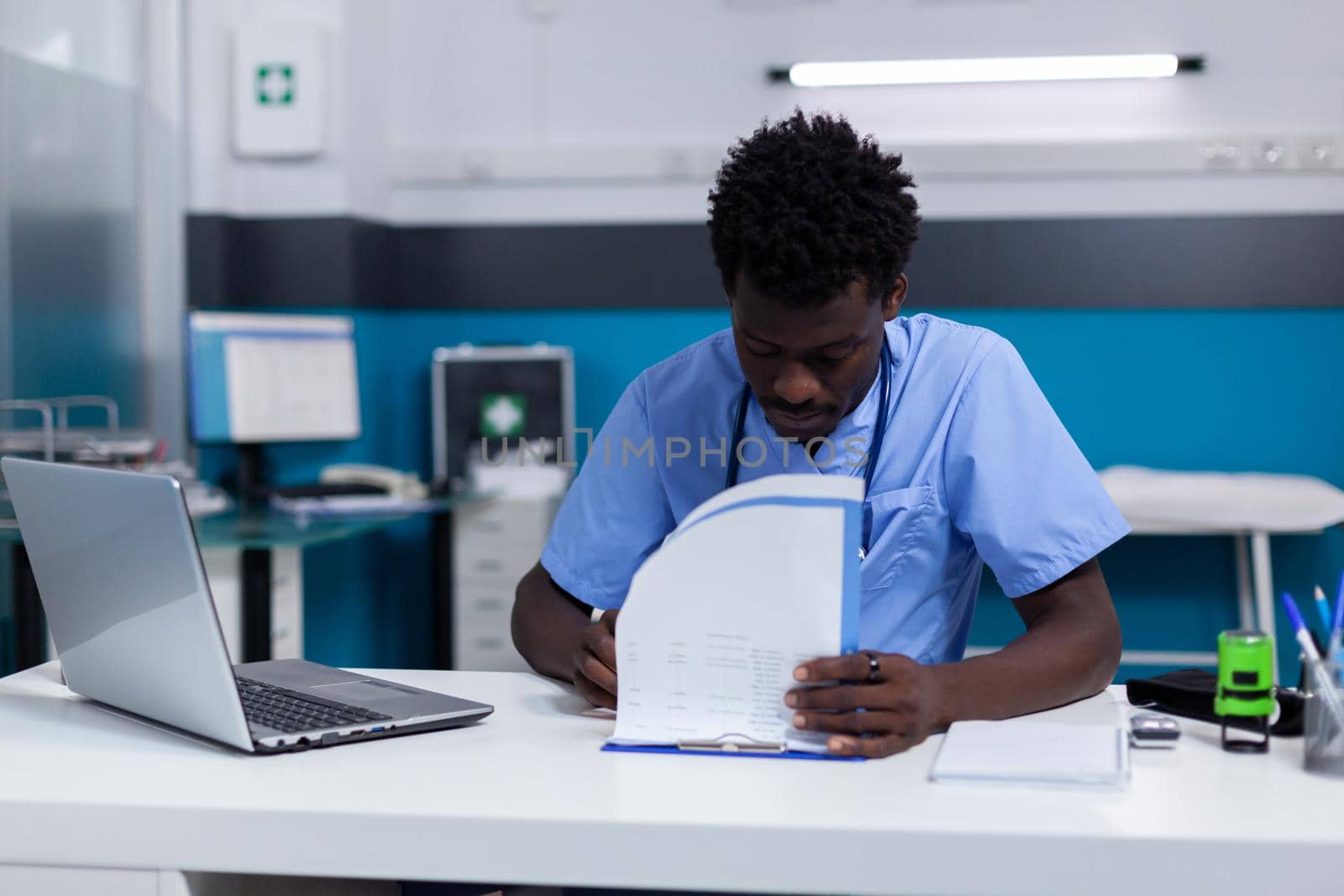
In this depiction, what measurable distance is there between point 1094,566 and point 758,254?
17.5 inches

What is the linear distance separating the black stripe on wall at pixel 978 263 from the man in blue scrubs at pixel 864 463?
2.58 m

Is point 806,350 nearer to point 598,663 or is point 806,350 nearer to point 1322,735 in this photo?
point 598,663

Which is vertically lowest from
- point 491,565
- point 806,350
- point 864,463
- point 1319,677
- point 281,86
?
point 491,565

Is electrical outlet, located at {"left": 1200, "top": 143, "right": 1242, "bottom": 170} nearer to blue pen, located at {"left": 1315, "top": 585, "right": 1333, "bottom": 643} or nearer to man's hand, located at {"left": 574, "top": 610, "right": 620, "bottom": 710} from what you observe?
blue pen, located at {"left": 1315, "top": 585, "right": 1333, "bottom": 643}

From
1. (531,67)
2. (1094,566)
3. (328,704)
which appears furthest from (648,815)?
(531,67)

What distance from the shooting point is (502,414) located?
3869 millimetres

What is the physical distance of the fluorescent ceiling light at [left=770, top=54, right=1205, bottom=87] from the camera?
153 inches

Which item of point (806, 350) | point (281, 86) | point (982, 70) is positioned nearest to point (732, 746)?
point (806, 350)

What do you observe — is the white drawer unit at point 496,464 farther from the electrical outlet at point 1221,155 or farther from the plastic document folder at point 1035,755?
the plastic document folder at point 1035,755

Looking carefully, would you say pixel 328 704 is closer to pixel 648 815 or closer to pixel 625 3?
pixel 648 815

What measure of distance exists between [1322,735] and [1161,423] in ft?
10.1

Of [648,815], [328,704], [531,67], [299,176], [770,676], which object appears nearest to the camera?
[648,815]

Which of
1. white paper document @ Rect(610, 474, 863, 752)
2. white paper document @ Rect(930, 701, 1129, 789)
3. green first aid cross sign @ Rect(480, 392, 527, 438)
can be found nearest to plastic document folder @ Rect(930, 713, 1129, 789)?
white paper document @ Rect(930, 701, 1129, 789)

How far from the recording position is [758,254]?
1.15 meters
